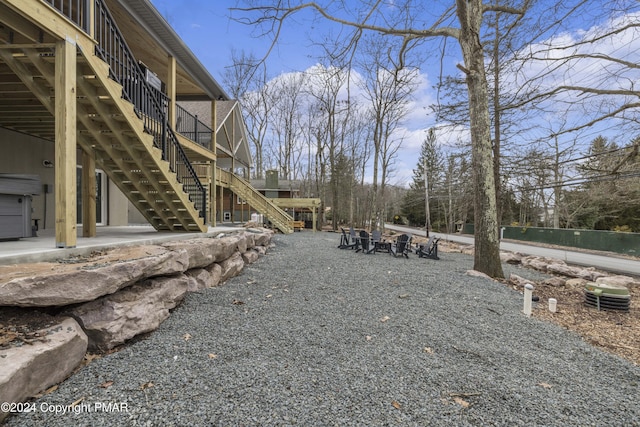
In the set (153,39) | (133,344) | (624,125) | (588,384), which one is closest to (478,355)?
(588,384)

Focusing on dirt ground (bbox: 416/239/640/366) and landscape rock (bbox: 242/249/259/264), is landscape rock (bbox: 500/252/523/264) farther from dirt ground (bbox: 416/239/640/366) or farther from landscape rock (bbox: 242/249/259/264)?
landscape rock (bbox: 242/249/259/264)

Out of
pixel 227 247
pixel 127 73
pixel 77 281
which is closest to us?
pixel 77 281

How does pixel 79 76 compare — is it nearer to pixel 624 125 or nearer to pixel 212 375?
pixel 212 375

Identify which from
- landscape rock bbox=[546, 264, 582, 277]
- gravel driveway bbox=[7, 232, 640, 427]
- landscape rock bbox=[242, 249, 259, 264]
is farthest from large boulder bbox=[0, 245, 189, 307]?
landscape rock bbox=[546, 264, 582, 277]

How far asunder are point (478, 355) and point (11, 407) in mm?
3861

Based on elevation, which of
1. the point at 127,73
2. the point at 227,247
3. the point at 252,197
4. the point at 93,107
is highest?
the point at 127,73

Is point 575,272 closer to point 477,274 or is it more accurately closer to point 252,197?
point 477,274

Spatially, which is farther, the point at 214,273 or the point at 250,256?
the point at 250,256

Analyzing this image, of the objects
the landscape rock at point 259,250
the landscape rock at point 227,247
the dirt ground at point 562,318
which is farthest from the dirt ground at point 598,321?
the landscape rock at point 259,250

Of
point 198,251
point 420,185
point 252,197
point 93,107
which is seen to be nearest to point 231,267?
point 198,251

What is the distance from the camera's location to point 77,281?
104 inches

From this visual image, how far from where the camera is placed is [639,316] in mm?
5047

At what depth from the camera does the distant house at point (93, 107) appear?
3.54 m

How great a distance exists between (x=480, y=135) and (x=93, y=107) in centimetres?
774
